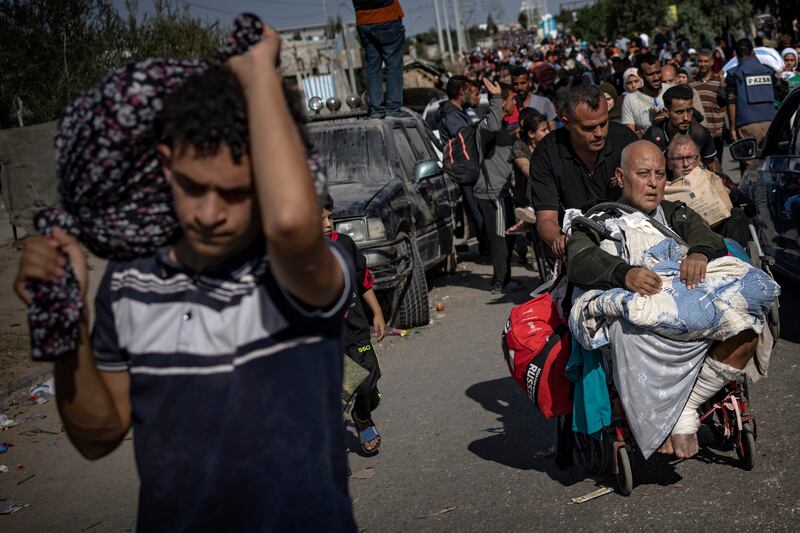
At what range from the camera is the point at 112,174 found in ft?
6.71

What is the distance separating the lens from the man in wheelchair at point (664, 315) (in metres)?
4.72

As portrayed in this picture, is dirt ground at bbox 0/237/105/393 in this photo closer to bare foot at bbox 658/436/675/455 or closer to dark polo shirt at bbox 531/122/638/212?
dark polo shirt at bbox 531/122/638/212

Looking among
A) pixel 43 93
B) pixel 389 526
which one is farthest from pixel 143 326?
pixel 43 93

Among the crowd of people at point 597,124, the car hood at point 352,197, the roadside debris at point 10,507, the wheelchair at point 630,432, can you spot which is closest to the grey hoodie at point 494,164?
the crowd of people at point 597,124

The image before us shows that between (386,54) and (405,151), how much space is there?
4.23 meters

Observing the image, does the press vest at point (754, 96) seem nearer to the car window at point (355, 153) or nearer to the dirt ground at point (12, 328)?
the car window at point (355, 153)

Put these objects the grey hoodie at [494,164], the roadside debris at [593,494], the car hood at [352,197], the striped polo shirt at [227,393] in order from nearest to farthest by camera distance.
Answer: the striped polo shirt at [227,393], the roadside debris at [593,494], the car hood at [352,197], the grey hoodie at [494,164]

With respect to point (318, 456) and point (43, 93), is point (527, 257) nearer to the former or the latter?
point (43, 93)

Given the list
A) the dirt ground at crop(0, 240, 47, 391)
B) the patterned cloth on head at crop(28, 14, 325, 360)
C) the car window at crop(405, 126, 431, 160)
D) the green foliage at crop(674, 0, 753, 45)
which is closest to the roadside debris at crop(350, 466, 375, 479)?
the dirt ground at crop(0, 240, 47, 391)

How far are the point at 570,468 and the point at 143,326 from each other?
164 inches

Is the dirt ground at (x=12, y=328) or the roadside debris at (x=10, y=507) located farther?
the dirt ground at (x=12, y=328)

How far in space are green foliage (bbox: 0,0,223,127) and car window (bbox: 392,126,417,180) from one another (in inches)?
130

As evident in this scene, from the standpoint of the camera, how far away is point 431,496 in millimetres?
5801

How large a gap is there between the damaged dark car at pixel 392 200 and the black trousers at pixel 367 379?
3.47 m
